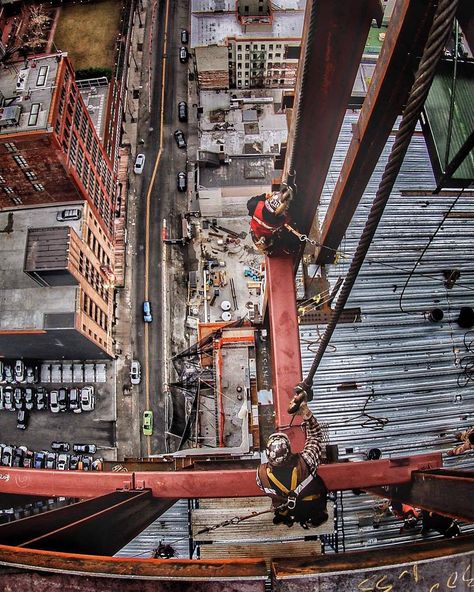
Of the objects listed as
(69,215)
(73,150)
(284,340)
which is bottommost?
(284,340)

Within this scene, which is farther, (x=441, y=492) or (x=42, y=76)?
(x=42, y=76)

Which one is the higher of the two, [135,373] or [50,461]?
[135,373]

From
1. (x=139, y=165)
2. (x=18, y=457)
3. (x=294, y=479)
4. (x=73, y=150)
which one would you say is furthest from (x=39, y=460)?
(x=294, y=479)

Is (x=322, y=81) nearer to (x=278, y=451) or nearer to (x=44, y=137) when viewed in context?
(x=278, y=451)

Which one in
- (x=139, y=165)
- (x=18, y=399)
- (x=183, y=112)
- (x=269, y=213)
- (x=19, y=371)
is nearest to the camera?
(x=269, y=213)

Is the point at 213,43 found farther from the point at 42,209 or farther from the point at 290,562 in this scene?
the point at 290,562

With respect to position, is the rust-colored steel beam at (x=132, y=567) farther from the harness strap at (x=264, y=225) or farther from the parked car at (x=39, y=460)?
the parked car at (x=39, y=460)

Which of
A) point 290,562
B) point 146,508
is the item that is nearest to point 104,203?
point 146,508

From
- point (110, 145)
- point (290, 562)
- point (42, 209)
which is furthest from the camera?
point (110, 145)
